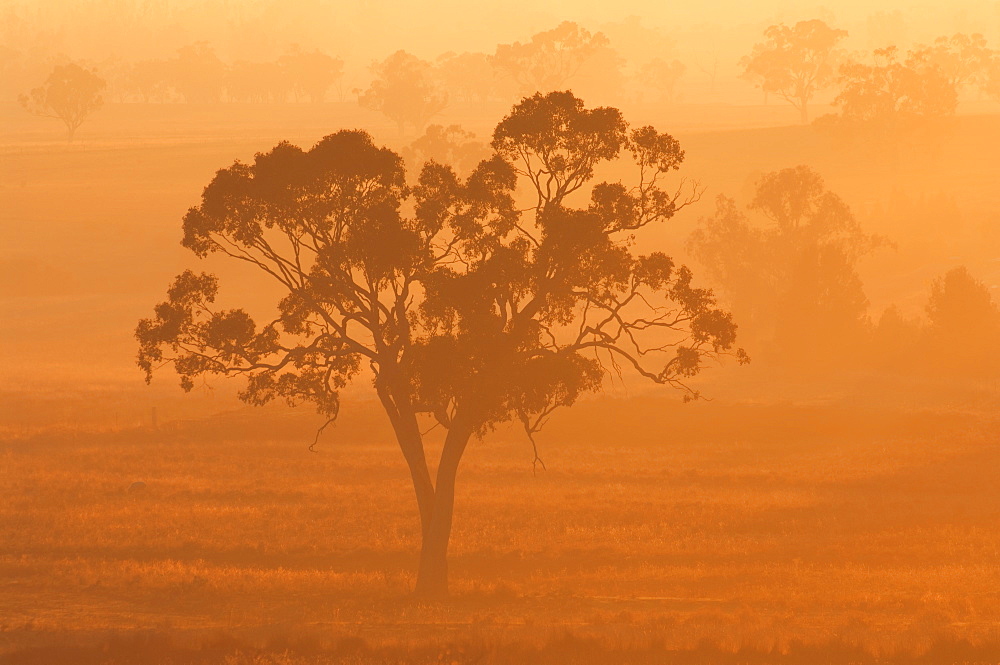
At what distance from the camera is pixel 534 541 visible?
114 feet

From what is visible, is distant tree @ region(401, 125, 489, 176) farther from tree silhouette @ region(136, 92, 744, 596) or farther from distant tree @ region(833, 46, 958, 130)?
tree silhouette @ region(136, 92, 744, 596)

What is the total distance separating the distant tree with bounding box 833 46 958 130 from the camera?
117 meters

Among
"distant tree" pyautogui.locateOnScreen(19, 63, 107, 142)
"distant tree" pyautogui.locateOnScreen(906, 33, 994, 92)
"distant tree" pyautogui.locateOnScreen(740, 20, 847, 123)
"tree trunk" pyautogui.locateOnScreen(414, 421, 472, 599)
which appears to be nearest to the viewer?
"tree trunk" pyautogui.locateOnScreen(414, 421, 472, 599)

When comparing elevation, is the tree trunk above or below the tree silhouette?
below

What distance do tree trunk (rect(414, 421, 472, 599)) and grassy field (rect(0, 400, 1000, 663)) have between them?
2.85 feet

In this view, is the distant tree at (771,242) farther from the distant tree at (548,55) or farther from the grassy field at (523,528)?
the distant tree at (548,55)

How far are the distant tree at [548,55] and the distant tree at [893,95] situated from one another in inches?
2018

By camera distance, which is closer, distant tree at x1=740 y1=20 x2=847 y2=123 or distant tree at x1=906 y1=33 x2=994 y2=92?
distant tree at x1=906 y1=33 x2=994 y2=92

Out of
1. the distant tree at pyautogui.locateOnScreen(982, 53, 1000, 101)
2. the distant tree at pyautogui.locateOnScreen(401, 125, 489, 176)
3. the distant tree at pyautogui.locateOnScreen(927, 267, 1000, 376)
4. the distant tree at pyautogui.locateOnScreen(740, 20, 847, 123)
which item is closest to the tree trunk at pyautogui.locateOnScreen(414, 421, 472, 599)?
the distant tree at pyautogui.locateOnScreen(927, 267, 1000, 376)

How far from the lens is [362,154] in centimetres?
2789

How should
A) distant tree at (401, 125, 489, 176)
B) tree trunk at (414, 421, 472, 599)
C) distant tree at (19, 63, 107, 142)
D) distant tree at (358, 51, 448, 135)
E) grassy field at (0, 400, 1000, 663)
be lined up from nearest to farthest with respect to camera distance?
grassy field at (0, 400, 1000, 663) → tree trunk at (414, 421, 472, 599) → distant tree at (401, 125, 489, 176) → distant tree at (358, 51, 448, 135) → distant tree at (19, 63, 107, 142)

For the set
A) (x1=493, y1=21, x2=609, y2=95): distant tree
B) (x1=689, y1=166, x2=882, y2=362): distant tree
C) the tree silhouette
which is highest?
(x1=493, y1=21, x2=609, y2=95): distant tree

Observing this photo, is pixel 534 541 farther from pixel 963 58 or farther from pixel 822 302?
pixel 963 58

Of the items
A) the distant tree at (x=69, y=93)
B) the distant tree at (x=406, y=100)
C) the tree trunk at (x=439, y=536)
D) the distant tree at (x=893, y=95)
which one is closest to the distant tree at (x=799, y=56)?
the distant tree at (x=893, y=95)
